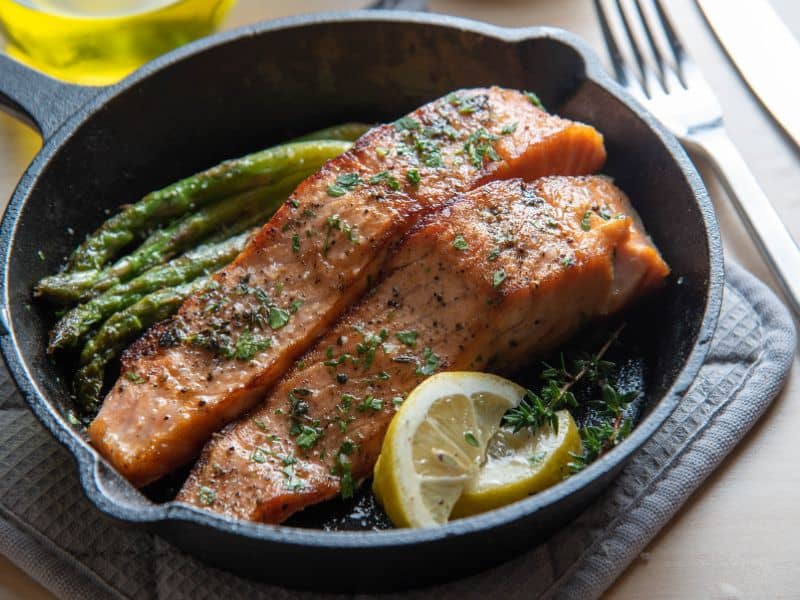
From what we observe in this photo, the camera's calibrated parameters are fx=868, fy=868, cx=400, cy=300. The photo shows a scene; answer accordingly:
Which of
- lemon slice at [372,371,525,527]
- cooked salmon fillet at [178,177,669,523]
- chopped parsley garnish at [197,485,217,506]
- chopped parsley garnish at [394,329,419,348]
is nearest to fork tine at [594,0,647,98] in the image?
cooked salmon fillet at [178,177,669,523]

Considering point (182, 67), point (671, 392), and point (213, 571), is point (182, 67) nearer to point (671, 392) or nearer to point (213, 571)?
point (213, 571)

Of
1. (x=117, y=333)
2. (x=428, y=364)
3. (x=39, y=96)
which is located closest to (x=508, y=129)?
(x=428, y=364)

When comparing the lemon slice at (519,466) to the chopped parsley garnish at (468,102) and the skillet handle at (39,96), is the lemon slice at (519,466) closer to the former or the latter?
the chopped parsley garnish at (468,102)

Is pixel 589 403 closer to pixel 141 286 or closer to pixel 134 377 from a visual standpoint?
pixel 134 377

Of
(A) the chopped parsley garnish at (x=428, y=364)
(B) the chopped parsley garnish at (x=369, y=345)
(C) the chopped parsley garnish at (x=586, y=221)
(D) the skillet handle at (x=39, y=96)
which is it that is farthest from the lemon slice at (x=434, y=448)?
(D) the skillet handle at (x=39, y=96)

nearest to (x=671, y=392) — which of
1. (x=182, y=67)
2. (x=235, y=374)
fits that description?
(x=235, y=374)

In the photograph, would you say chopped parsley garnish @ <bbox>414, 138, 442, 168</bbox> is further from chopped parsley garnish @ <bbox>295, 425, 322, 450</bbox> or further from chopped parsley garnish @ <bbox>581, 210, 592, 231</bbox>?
chopped parsley garnish @ <bbox>295, 425, 322, 450</bbox>

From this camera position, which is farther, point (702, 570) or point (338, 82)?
point (338, 82)
